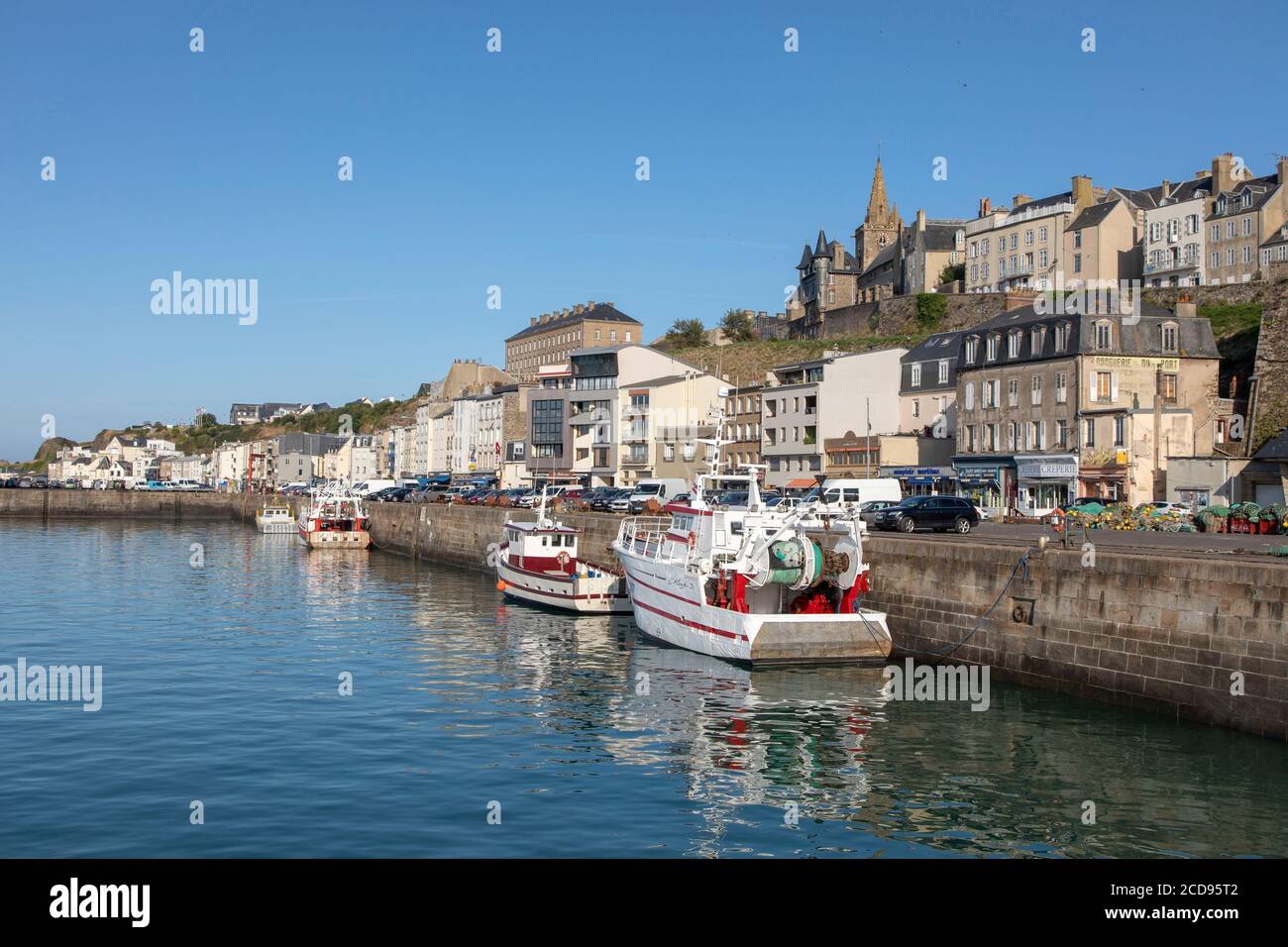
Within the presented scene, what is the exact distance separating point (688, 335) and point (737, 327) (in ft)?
24.1

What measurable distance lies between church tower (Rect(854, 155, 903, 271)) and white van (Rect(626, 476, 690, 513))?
8726 centimetres

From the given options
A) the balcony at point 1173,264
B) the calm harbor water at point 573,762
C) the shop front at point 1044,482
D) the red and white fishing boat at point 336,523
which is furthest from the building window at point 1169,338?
the red and white fishing boat at point 336,523

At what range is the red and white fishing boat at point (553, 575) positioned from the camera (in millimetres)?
46375

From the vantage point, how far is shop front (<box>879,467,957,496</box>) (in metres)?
73.1

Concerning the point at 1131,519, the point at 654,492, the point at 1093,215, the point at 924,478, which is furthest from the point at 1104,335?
the point at 1093,215

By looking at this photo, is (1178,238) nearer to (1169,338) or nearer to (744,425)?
(1169,338)

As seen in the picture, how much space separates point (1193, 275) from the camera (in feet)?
295

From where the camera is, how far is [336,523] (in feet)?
292

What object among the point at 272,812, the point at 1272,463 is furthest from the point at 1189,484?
the point at 272,812

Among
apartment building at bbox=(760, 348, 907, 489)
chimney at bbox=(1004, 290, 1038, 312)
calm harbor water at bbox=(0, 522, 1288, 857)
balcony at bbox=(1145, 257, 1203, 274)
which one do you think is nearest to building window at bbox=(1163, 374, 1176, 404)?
apartment building at bbox=(760, 348, 907, 489)

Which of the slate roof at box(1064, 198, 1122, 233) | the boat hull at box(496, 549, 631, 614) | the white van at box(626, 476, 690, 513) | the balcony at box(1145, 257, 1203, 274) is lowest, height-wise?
the boat hull at box(496, 549, 631, 614)

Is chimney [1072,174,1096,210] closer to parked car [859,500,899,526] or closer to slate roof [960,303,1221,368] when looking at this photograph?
slate roof [960,303,1221,368]
